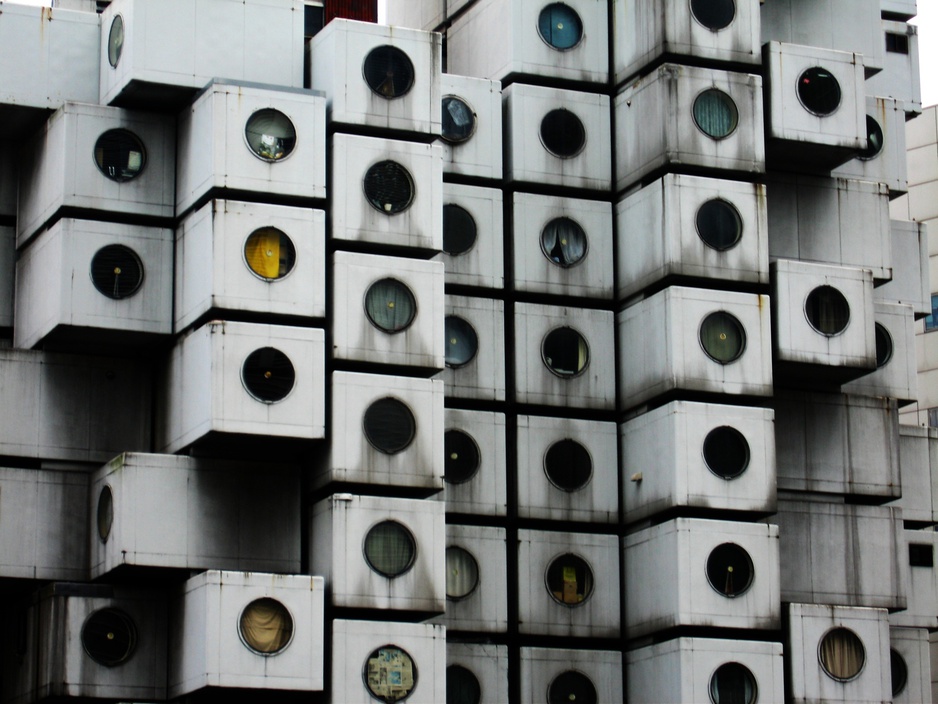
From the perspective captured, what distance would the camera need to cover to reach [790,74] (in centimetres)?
6106

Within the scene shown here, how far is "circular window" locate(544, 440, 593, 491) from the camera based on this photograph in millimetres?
59406

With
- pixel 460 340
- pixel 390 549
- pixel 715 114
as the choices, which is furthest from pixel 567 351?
pixel 390 549

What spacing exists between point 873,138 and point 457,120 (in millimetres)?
12503

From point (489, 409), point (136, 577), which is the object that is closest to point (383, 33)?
point (489, 409)

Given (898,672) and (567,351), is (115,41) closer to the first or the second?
(567,351)

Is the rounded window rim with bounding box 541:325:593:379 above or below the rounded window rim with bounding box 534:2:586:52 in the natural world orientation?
below

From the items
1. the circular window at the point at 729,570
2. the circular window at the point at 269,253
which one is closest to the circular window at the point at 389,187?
the circular window at the point at 269,253

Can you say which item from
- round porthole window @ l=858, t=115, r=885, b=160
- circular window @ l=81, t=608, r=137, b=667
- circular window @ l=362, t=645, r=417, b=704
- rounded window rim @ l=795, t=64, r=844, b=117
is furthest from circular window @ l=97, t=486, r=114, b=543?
round porthole window @ l=858, t=115, r=885, b=160

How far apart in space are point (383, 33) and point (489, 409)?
32.9ft

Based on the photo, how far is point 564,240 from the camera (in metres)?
61.2

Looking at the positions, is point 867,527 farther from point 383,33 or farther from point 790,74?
point 383,33

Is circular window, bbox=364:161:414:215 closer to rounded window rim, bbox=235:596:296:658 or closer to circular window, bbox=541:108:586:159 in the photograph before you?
circular window, bbox=541:108:586:159

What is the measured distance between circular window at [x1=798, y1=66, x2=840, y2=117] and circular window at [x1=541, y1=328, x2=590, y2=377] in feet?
28.7

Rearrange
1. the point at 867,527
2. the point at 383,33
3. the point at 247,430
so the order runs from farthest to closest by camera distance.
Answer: the point at 867,527
the point at 383,33
the point at 247,430
